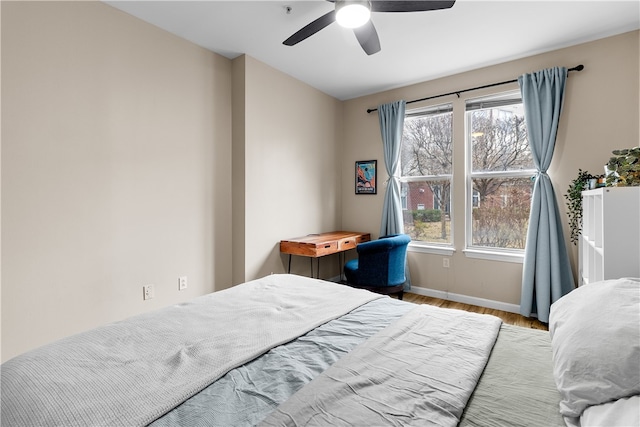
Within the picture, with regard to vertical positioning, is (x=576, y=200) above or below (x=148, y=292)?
above

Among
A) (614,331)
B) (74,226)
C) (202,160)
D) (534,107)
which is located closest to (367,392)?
(614,331)

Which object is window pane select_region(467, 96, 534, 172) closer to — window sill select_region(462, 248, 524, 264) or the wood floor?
window sill select_region(462, 248, 524, 264)

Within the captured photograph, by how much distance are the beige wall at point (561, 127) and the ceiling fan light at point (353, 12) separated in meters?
2.02

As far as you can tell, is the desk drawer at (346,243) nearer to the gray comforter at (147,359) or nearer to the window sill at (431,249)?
the window sill at (431,249)

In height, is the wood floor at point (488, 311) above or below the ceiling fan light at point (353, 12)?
below

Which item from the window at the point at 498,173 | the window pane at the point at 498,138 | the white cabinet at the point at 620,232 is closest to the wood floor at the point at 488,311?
the window at the point at 498,173

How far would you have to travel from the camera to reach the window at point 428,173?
369 centimetres

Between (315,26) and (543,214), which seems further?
(543,214)

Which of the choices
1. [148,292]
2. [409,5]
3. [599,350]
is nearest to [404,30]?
[409,5]

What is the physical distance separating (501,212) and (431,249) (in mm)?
859

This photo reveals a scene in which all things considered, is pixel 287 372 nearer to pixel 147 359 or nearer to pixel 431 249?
pixel 147 359

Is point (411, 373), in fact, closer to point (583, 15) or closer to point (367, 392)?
point (367, 392)

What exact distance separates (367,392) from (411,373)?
183 mm

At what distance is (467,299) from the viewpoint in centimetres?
352
